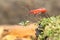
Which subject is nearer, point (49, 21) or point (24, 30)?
point (49, 21)

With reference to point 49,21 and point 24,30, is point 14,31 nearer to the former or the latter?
point 24,30

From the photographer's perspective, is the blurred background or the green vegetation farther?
the blurred background

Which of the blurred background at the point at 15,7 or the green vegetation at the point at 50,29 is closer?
the green vegetation at the point at 50,29

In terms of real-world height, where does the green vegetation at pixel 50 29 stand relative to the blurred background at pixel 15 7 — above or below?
below

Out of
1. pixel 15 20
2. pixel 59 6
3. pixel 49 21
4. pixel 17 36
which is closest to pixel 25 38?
pixel 17 36

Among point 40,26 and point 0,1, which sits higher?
point 0,1

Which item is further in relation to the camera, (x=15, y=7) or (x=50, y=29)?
(x=15, y=7)

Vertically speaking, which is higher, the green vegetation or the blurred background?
the blurred background

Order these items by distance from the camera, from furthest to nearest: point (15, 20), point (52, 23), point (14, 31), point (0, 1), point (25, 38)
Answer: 1. point (0, 1)
2. point (15, 20)
3. point (14, 31)
4. point (25, 38)
5. point (52, 23)
